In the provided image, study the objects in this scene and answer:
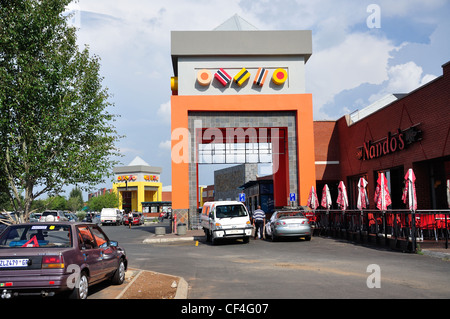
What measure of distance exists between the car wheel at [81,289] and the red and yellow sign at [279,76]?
2660cm

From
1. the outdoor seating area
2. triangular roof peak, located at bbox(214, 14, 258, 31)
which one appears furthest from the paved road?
triangular roof peak, located at bbox(214, 14, 258, 31)

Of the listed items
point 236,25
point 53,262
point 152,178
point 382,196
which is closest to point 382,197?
point 382,196

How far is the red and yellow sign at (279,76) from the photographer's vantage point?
32.7m

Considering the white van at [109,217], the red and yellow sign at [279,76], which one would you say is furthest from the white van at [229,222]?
the white van at [109,217]

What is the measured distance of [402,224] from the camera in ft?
53.4

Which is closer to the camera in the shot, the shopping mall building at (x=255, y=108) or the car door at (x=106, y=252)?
the car door at (x=106, y=252)

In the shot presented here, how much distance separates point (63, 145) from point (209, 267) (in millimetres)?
6534

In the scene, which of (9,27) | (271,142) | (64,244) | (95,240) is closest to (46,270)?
(64,244)

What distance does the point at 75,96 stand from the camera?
14.8m

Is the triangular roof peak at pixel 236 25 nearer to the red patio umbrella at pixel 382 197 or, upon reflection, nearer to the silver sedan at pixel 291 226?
the silver sedan at pixel 291 226

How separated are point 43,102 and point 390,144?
18.8 meters

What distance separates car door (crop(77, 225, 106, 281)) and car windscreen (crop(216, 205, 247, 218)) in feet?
39.9
